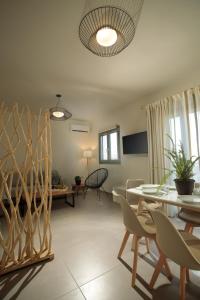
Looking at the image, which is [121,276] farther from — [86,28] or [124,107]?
[124,107]

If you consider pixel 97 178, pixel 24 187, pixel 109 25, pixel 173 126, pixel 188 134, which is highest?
pixel 109 25

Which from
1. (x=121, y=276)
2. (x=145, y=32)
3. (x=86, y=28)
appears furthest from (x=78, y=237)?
(x=145, y=32)

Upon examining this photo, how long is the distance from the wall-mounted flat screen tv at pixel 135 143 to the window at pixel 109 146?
58cm

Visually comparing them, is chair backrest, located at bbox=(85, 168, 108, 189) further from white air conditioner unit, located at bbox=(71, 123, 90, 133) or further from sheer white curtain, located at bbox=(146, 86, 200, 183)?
white air conditioner unit, located at bbox=(71, 123, 90, 133)

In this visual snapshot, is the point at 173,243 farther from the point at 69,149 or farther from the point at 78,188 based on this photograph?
the point at 69,149

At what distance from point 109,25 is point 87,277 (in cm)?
234

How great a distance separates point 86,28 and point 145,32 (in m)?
0.77

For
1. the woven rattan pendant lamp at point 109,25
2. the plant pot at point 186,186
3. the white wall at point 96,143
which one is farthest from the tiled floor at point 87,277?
the woven rattan pendant lamp at point 109,25

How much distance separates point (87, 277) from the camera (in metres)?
1.50

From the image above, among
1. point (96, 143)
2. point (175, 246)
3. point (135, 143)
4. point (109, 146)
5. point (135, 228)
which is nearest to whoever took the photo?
point (175, 246)

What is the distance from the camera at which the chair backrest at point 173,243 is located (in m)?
0.97

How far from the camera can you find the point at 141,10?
1.54 metres

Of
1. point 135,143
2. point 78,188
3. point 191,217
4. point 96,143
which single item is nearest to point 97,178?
point 78,188

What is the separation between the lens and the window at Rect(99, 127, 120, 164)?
486cm
